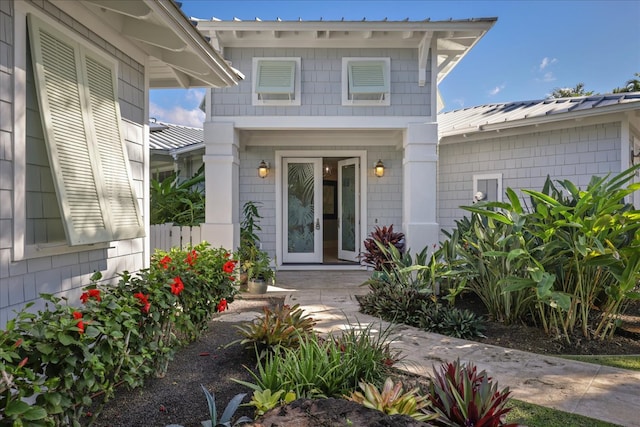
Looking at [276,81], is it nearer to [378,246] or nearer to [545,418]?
[378,246]

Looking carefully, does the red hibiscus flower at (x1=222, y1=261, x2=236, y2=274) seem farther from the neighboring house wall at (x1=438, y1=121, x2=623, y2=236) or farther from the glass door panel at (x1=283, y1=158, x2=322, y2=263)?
the neighboring house wall at (x1=438, y1=121, x2=623, y2=236)

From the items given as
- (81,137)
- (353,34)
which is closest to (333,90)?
(353,34)

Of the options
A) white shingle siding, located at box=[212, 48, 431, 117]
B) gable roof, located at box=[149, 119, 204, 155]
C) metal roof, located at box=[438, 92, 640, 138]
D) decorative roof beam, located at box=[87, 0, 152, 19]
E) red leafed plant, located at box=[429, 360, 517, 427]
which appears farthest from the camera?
gable roof, located at box=[149, 119, 204, 155]

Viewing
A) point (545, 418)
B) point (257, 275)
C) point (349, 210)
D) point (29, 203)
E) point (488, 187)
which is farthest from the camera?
point (349, 210)

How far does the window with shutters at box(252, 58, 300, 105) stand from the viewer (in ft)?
22.4

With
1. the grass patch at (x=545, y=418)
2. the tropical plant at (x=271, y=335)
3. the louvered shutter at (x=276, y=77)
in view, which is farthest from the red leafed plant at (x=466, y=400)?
Result: the louvered shutter at (x=276, y=77)

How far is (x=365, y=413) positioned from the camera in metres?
1.82

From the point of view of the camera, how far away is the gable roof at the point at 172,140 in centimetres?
938

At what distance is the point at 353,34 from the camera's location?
6738 millimetres

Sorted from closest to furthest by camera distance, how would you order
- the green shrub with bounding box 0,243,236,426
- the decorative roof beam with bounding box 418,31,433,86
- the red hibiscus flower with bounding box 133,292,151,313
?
the green shrub with bounding box 0,243,236,426, the red hibiscus flower with bounding box 133,292,151,313, the decorative roof beam with bounding box 418,31,433,86

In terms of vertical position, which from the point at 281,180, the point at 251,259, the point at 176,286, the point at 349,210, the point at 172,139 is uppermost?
the point at 172,139

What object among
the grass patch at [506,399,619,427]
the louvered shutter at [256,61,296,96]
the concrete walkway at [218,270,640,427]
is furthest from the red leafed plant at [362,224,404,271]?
the grass patch at [506,399,619,427]

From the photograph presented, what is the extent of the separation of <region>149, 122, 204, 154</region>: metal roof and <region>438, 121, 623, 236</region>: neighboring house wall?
5564 millimetres

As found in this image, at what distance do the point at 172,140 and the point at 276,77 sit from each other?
538cm
